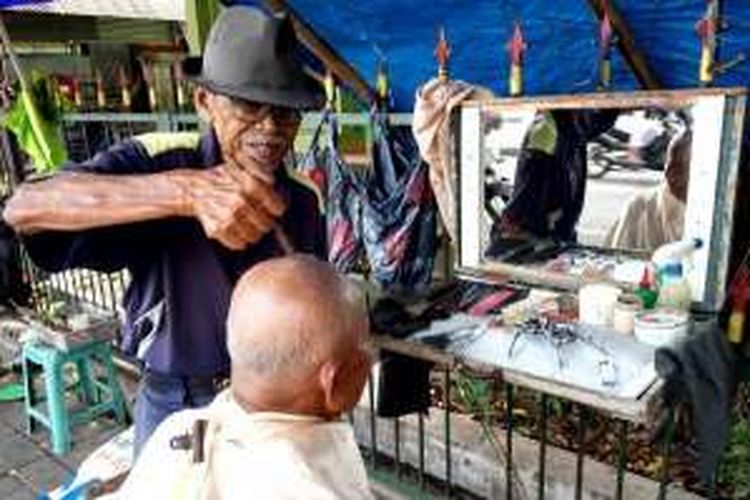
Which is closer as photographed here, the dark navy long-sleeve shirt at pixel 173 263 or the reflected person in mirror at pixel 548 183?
the dark navy long-sleeve shirt at pixel 173 263

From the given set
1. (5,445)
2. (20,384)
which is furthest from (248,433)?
(20,384)

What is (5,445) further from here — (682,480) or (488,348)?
(682,480)

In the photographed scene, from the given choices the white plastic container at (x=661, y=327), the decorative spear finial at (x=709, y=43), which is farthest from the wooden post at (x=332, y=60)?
the white plastic container at (x=661, y=327)

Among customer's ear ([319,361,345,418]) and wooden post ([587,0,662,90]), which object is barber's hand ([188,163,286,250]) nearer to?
customer's ear ([319,361,345,418])

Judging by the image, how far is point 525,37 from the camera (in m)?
3.84

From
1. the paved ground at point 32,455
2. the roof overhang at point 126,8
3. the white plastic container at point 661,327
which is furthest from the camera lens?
the roof overhang at point 126,8

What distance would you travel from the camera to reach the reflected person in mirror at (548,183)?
10.3 feet

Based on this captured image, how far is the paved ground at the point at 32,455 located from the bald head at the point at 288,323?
10.2 feet

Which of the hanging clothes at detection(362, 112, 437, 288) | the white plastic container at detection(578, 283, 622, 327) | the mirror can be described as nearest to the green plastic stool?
the hanging clothes at detection(362, 112, 437, 288)

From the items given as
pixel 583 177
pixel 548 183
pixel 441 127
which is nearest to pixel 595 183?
pixel 583 177

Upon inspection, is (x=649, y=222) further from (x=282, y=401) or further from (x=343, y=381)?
(x=282, y=401)

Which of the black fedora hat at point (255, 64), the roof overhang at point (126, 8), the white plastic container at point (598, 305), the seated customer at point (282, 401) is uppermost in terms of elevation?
the roof overhang at point (126, 8)

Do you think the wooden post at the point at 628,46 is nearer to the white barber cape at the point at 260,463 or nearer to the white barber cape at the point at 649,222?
the white barber cape at the point at 649,222

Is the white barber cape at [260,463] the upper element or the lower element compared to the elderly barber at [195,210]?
lower
